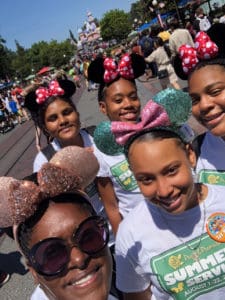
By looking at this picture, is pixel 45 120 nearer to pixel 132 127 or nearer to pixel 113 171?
pixel 113 171

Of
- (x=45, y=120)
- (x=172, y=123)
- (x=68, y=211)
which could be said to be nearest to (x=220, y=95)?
(x=172, y=123)

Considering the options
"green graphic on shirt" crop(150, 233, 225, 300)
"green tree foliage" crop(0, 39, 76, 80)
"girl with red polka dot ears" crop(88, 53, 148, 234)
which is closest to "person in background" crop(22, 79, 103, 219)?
"girl with red polka dot ears" crop(88, 53, 148, 234)

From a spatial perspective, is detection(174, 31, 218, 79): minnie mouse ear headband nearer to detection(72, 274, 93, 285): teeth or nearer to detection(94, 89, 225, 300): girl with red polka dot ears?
detection(94, 89, 225, 300): girl with red polka dot ears

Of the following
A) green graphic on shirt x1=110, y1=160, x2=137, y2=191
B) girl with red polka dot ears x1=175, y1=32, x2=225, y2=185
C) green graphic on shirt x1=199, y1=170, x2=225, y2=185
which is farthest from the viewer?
green graphic on shirt x1=110, y1=160, x2=137, y2=191

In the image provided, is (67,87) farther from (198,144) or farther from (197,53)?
(198,144)

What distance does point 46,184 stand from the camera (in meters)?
1.34

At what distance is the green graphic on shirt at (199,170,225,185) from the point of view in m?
1.96

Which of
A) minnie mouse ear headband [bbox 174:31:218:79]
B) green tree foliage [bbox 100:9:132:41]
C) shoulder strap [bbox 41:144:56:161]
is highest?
green tree foliage [bbox 100:9:132:41]

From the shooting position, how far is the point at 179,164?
166 cm

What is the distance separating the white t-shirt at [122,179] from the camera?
243cm

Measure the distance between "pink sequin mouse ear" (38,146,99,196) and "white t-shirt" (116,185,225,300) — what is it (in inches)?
18.4

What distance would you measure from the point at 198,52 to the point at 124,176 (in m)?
0.88

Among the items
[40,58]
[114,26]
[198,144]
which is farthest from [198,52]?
[40,58]

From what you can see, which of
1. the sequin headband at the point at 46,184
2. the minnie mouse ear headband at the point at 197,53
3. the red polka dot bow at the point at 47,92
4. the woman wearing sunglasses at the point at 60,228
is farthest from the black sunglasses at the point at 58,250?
the red polka dot bow at the point at 47,92
